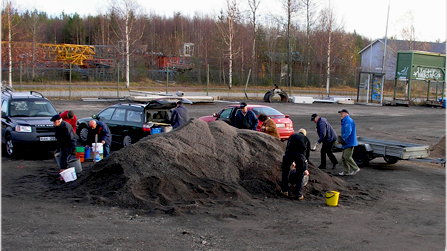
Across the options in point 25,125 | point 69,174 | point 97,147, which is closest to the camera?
point 69,174

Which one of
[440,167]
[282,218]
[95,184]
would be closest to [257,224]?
[282,218]

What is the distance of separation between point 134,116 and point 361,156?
735cm

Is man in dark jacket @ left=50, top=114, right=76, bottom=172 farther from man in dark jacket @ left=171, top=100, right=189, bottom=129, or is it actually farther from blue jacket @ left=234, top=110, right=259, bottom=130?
blue jacket @ left=234, top=110, right=259, bottom=130

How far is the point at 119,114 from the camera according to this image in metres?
14.7

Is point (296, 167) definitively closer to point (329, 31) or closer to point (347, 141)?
point (347, 141)

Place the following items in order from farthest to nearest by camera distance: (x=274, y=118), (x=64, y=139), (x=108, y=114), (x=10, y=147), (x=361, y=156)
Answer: (x=274, y=118)
(x=108, y=114)
(x=10, y=147)
(x=361, y=156)
(x=64, y=139)

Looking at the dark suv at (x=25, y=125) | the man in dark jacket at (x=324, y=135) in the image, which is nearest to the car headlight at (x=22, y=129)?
the dark suv at (x=25, y=125)

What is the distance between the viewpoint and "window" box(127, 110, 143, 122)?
46.1 ft

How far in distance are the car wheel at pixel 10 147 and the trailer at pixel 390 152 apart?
988 cm

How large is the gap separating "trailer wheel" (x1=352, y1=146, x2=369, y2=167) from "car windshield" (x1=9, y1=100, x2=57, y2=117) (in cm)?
997

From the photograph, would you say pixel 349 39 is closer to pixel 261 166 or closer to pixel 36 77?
pixel 36 77

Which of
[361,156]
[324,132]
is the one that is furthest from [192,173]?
[361,156]

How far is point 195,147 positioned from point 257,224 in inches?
126

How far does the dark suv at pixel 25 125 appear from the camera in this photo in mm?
12867
